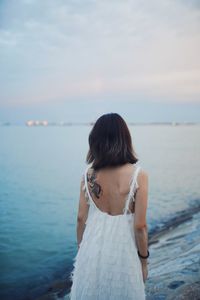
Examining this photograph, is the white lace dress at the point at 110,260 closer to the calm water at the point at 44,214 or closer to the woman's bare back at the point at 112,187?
the woman's bare back at the point at 112,187

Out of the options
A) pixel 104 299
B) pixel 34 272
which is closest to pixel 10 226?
pixel 34 272

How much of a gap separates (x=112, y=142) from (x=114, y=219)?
1.85 feet

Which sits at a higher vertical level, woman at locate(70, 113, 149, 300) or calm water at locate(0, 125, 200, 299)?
woman at locate(70, 113, 149, 300)

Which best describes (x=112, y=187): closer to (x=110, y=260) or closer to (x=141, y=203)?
(x=141, y=203)

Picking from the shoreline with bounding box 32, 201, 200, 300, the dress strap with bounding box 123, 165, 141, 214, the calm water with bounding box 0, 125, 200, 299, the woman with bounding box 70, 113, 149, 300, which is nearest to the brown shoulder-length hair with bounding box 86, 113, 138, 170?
Result: the woman with bounding box 70, 113, 149, 300

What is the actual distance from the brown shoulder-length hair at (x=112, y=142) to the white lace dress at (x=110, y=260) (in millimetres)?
148

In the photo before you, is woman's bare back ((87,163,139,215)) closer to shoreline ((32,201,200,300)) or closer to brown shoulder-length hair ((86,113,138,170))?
brown shoulder-length hair ((86,113,138,170))

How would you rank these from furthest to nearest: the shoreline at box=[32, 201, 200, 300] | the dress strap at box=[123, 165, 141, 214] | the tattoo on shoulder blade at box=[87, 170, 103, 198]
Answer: the shoreline at box=[32, 201, 200, 300]
the tattoo on shoulder blade at box=[87, 170, 103, 198]
the dress strap at box=[123, 165, 141, 214]

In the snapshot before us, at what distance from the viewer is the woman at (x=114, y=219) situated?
2.72m

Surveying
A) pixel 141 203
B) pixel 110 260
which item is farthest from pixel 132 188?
pixel 110 260

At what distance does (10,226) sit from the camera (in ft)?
Result: 45.0

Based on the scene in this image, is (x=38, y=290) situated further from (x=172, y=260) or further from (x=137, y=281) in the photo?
(x=137, y=281)

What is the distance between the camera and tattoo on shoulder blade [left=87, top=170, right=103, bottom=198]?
2.79 metres

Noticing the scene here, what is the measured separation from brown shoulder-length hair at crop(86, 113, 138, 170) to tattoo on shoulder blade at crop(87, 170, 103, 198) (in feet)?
0.36
